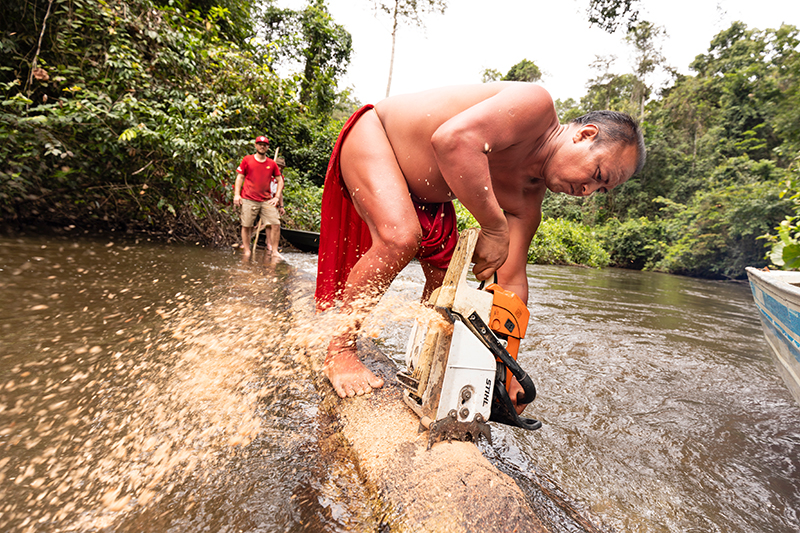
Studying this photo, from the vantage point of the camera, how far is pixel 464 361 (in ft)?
3.62

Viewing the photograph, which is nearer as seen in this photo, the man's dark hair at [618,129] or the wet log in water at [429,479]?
the wet log in water at [429,479]

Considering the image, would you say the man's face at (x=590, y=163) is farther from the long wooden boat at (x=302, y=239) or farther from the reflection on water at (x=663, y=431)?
the long wooden boat at (x=302, y=239)

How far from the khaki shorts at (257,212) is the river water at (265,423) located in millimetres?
2828

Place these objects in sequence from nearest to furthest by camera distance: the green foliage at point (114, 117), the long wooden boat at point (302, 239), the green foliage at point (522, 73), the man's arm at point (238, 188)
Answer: the green foliage at point (114, 117), the man's arm at point (238, 188), the long wooden boat at point (302, 239), the green foliage at point (522, 73)

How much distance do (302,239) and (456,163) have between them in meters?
6.44

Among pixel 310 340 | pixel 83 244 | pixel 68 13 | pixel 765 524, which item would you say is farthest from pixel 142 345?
pixel 68 13

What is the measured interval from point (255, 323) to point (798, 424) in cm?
299

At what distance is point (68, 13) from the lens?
429cm

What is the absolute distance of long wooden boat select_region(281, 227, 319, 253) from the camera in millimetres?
6921

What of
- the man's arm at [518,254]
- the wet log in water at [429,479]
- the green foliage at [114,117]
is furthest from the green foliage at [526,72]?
the wet log in water at [429,479]

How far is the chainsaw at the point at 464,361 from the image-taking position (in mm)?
1091

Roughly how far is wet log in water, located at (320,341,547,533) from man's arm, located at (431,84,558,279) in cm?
69

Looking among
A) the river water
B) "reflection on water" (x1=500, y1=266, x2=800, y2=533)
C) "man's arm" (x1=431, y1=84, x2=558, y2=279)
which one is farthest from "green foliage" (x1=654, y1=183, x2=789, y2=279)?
"man's arm" (x1=431, y1=84, x2=558, y2=279)

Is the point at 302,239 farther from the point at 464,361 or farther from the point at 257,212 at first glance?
the point at 464,361
